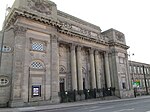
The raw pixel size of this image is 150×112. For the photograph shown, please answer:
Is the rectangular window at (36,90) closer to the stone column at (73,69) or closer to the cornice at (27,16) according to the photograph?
the stone column at (73,69)

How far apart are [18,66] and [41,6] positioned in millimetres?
10789

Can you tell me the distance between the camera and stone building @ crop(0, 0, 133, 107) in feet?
65.2

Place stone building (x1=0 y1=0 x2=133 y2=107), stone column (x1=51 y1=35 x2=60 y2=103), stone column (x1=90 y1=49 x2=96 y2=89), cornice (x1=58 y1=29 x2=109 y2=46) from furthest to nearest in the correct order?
stone column (x1=90 y1=49 x2=96 y2=89)
cornice (x1=58 y1=29 x2=109 y2=46)
stone column (x1=51 y1=35 x2=60 y2=103)
stone building (x1=0 y1=0 x2=133 y2=107)

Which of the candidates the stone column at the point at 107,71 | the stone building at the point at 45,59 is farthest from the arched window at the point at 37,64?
the stone column at the point at 107,71

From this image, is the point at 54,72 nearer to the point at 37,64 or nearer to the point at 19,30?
the point at 37,64

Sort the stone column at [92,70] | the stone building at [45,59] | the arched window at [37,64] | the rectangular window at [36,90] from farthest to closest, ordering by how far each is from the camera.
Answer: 1. the stone column at [92,70]
2. the arched window at [37,64]
3. the rectangular window at [36,90]
4. the stone building at [45,59]

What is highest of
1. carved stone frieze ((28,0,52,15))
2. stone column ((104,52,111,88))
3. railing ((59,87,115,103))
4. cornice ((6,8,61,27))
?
carved stone frieze ((28,0,52,15))

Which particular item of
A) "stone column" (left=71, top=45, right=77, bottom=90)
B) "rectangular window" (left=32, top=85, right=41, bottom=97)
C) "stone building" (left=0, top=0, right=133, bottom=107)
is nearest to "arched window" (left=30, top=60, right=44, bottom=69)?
"stone building" (left=0, top=0, right=133, bottom=107)

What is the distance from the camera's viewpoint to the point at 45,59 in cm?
2303

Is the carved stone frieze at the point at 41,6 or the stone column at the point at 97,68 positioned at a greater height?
the carved stone frieze at the point at 41,6

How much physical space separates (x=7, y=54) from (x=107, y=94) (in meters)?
22.0

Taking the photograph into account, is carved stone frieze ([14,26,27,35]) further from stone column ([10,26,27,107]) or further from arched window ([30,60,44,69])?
arched window ([30,60,44,69])

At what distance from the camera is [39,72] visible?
72.2 feet

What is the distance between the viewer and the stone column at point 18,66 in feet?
60.7
